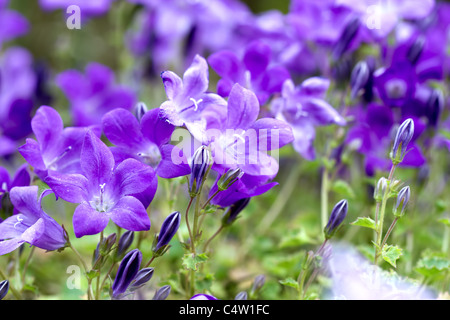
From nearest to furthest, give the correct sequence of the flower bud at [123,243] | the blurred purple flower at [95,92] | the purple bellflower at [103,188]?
the purple bellflower at [103,188], the flower bud at [123,243], the blurred purple flower at [95,92]

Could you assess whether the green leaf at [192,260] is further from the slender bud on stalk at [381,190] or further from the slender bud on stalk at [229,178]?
the slender bud on stalk at [381,190]

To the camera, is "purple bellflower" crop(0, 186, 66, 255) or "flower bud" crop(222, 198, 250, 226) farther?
"flower bud" crop(222, 198, 250, 226)

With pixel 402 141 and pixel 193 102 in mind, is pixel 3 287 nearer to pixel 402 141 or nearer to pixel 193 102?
pixel 193 102

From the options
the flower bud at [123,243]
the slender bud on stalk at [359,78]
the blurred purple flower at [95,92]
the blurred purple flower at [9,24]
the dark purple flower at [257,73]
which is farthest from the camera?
the blurred purple flower at [9,24]

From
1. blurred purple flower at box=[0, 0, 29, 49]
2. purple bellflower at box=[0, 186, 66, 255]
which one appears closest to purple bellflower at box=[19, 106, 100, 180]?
purple bellflower at box=[0, 186, 66, 255]

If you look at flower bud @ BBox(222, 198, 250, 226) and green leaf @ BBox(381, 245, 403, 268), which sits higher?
flower bud @ BBox(222, 198, 250, 226)

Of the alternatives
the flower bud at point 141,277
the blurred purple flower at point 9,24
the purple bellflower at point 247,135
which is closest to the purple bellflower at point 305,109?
the purple bellflower at point 247,135

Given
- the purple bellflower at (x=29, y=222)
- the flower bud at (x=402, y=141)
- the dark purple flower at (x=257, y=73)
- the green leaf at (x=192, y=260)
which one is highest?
the dark purple flower at (x=257, y=73)

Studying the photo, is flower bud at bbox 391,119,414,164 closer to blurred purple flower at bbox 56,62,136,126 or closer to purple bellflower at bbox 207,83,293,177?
purple bellflower at bbox 207,83,293,177
